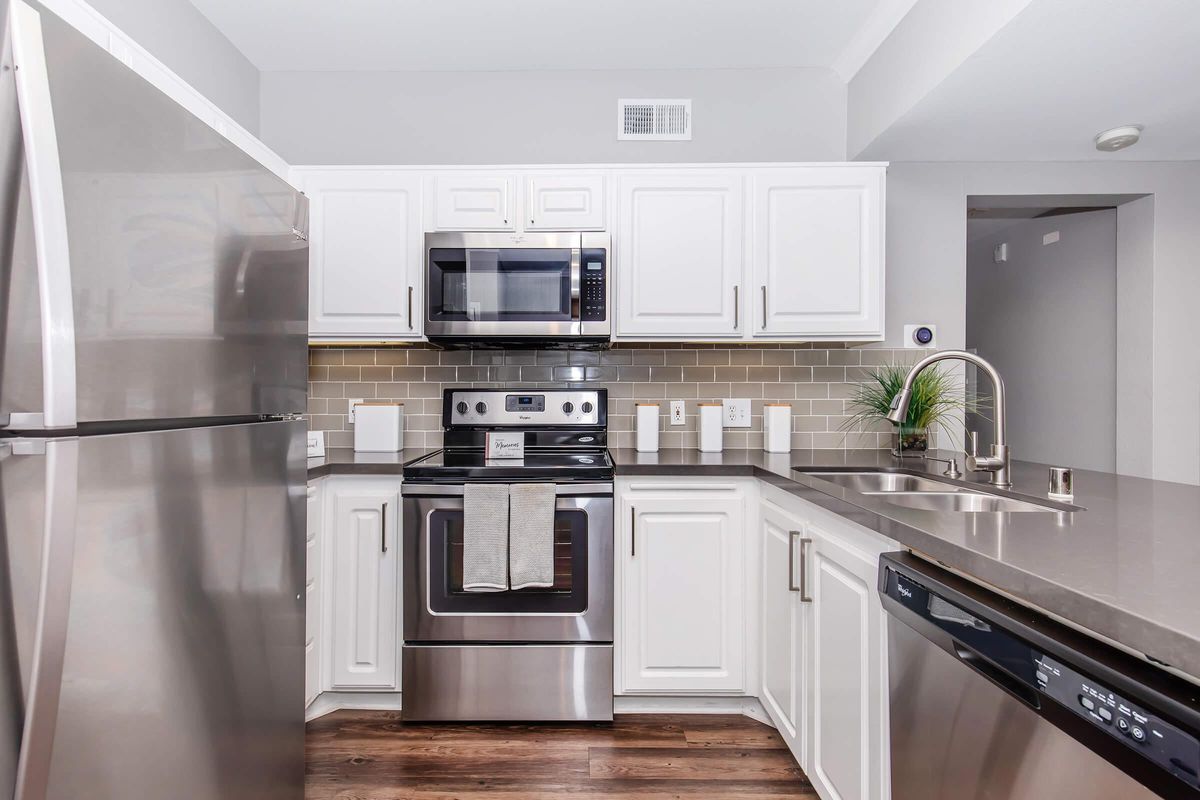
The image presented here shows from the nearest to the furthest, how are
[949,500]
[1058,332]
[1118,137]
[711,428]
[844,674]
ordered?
1. [844,674]
2. [949,500]
3. [1118,137]
4. [711,428]
5. [1058,332]

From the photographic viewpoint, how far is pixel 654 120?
8.54 ft

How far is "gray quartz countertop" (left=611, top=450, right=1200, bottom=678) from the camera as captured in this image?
63cm

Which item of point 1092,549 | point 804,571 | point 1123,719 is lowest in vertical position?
point 804,571

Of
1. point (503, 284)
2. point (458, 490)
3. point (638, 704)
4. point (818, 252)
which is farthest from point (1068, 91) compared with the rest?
point (638, 704)

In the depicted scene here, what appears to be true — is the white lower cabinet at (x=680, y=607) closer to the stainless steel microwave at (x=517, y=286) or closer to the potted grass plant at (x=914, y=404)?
the stainless steel microwave at (x=517, y=286)

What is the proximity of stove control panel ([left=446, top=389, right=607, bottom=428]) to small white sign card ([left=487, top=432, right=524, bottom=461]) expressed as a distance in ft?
0.86

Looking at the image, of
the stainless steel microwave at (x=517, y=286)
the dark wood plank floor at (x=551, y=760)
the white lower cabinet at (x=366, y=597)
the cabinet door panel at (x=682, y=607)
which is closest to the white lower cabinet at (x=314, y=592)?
the white lower cabinet at (x=366, y=597)

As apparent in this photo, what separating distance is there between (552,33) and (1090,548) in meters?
2.43

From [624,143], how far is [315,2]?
1.29 meters

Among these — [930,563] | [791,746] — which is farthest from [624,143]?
[791,746]

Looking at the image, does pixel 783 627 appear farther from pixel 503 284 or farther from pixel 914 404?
pixel 503 284

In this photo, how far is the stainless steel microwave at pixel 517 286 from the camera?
2256 millimetres

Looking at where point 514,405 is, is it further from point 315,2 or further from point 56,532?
point 56,532

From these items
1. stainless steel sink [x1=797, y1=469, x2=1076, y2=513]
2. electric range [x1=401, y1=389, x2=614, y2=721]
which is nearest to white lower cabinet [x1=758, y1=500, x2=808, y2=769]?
stainless steel sink [x1=797, y1=469, x2=1076, y2=513]
